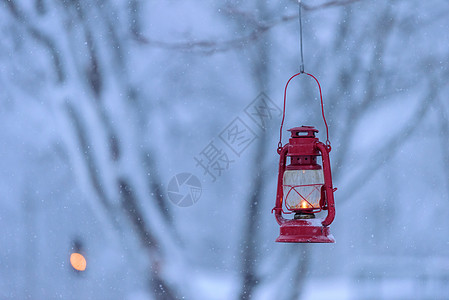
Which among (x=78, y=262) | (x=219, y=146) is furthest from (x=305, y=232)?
(x=78, y=262)

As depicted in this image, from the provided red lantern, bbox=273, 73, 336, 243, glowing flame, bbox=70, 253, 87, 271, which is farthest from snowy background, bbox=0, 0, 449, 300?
red lantern, bbox=273, 73, 336, 243

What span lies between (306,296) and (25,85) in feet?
6.28

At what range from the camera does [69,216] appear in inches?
140

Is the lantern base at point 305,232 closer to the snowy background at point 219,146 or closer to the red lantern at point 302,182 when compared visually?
the red lantern at point 302,182

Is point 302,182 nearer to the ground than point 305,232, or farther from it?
farther from it

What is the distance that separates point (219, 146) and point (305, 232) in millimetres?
1333

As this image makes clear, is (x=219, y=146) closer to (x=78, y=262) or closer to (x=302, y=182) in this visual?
(x=78, y=262)

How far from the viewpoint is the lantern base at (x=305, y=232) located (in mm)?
2141

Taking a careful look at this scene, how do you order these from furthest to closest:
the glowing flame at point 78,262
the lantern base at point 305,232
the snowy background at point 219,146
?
the glowing flame at point 78,262 → the snowy background at point 219,146 → the lantern base at point 305,232

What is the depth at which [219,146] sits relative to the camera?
3.43 metres

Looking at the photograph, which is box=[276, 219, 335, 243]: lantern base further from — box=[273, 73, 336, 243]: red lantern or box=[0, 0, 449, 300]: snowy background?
→ box=[0, 0, 449, 300]: snowy background

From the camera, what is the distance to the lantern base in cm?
214

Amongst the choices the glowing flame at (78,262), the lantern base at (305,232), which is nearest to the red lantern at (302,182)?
the lantern base at (305,232)

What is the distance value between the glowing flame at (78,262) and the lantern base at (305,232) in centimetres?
166
